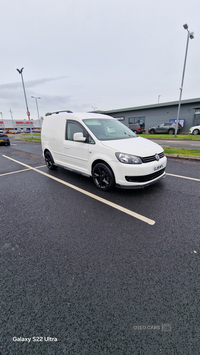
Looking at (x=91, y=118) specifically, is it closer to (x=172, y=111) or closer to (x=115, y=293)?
(x=115, y=293)

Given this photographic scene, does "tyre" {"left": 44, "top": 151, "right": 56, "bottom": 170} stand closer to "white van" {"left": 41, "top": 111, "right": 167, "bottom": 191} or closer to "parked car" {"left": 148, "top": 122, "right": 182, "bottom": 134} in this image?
"white van" {"left": 41, "top": 111, "right": 167, "bottom": 191}

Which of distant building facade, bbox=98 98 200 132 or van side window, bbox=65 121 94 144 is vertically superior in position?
distant building facade, bbox=98 98 200 132

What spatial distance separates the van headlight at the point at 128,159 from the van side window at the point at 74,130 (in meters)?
0.93

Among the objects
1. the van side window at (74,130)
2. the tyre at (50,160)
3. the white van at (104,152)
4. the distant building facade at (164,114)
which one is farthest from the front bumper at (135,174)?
the distant building facade at (164,114)

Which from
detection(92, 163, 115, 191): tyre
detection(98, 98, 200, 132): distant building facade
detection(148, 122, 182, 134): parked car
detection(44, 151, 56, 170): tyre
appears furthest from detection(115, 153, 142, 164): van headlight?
detection(148, 122, 182, 134): parked car

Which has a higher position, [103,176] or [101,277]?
[103,176]

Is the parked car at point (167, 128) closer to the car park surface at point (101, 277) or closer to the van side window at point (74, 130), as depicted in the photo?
the van side window at point (74, 130)

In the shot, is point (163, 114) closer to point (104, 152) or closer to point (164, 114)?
point (164, 114)

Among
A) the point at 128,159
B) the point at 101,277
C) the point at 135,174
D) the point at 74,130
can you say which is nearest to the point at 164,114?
the point at 74,130

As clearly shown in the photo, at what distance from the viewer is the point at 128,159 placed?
3.42 m

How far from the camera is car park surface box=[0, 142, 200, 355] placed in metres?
1.32

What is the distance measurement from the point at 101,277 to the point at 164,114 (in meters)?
30.3

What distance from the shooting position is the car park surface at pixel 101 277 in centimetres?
132

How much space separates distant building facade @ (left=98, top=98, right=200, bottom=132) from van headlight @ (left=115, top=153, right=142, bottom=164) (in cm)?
2085
